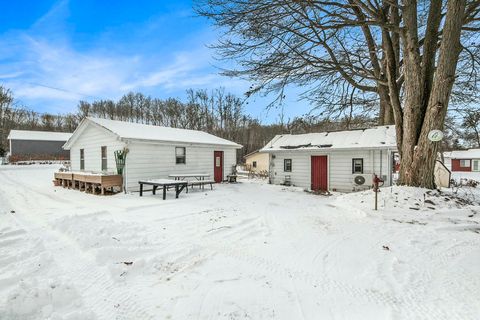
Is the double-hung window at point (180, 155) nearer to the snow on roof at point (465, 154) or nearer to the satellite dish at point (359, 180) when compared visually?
the satellite dish at point (359, 180)

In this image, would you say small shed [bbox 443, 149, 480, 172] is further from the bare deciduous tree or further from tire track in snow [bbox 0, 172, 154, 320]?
tire track in snow [bbox 0, 172, 154, 320]

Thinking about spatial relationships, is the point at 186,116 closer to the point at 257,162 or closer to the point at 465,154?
the point at 257,162

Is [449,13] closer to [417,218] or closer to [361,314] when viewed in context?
[417,218]

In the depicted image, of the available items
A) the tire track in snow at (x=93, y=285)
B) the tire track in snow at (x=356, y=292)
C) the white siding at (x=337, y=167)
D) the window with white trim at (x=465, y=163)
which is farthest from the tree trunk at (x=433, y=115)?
the window with white trim at (x=465, y=163)

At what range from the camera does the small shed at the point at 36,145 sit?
34.5 metres

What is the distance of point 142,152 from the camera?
470 inches

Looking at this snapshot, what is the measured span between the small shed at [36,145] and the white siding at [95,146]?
24.1 m

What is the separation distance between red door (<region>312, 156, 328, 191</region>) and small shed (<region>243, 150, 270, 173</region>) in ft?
54.0

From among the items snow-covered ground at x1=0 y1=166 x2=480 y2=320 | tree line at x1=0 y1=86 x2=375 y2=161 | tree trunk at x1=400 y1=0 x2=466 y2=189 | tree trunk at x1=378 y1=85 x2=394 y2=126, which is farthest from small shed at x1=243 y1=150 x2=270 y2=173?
snow-covered ground at x1=0 y1=166 x2=480 y2=320

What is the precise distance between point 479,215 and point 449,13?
5467 mm

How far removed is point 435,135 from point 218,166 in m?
11.4

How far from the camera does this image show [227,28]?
675cm

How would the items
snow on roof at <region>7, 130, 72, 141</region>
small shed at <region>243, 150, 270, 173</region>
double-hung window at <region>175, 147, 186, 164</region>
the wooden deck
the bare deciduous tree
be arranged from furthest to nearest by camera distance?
snow on roof at <region>7, 130, 72, 141</region> < small shed at <region>243, 150, 270, 173</region> < double-hung window at <region>175, 147, 186, 164</region> < the wooden deck < the bare deciduous tree

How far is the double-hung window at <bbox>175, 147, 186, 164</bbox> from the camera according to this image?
539 inches
